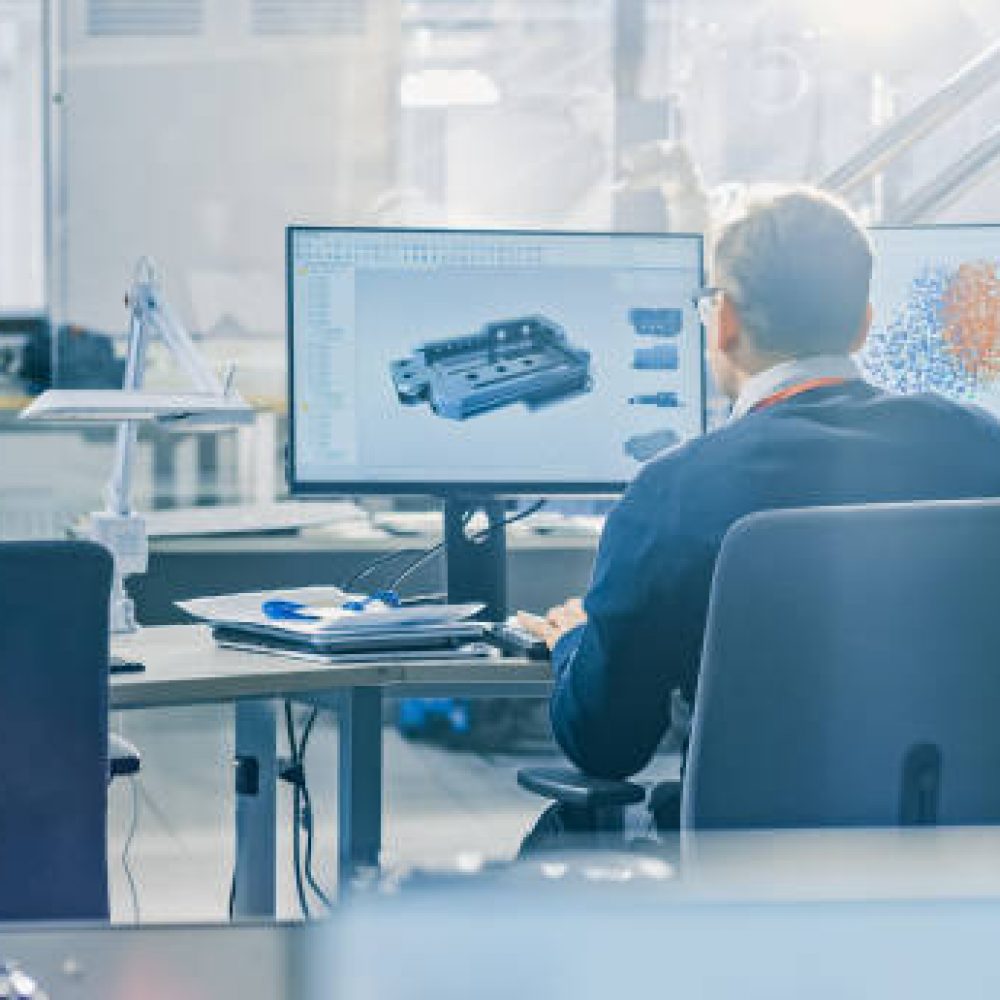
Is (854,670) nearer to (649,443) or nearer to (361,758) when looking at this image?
(361,758)

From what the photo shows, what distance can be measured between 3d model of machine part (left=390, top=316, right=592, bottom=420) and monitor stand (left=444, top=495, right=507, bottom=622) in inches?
5.0

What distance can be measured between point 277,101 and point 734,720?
179 inches

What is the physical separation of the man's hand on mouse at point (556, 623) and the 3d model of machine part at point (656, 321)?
1.36 ft

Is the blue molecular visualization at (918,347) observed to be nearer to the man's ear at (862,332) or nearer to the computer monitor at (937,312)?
the computer monitor at (937,312)

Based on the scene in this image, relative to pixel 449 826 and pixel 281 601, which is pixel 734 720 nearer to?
pixel 281 601

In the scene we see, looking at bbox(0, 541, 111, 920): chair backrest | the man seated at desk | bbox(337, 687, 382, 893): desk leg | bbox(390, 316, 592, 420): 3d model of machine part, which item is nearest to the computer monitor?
bbox(390, 316, 592, 420): 3d model of machine part

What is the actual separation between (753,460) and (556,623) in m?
0.66

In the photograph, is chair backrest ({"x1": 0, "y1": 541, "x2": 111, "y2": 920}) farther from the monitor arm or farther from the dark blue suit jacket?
the monitor arm

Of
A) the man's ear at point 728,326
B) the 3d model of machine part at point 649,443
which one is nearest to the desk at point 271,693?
the 3d model of machine part at point 649,443

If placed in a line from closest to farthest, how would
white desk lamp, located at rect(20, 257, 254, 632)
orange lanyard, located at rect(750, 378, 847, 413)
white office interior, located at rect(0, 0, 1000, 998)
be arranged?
white office interior, located at rect(0, 0, 1000, 998) < orange lanyard, located at rect(750, 378, 847, 413) < white desk lamp, located at rect(20, 257, 254, 632)

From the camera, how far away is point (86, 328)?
18.3ft

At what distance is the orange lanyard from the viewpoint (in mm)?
1792

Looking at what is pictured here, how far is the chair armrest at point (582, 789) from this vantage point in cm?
182

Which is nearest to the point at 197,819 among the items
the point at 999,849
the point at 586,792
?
the point at 586,792
